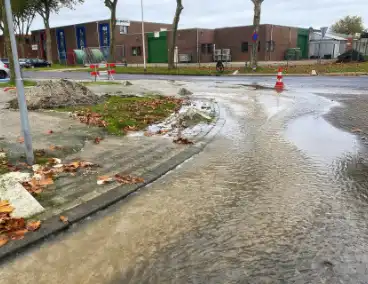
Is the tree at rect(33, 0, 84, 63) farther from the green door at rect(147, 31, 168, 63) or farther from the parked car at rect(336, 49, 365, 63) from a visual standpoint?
the parked car at rect(336, 49, 365, 63)

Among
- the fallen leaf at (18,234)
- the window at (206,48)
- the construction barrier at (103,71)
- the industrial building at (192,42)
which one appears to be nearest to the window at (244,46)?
the industrial building at (192,42)

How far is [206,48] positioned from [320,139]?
143 ft

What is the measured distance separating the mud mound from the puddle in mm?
6225

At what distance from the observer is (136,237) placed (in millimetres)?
3516

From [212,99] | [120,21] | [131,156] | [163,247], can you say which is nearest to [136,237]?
[163,247]

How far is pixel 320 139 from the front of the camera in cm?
729

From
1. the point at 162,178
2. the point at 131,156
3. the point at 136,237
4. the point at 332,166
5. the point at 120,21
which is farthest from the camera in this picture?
the point at 120,21

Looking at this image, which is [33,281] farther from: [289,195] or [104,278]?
[289,195]

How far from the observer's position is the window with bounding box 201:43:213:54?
4884cm

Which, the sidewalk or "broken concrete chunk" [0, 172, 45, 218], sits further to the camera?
the sidewalk

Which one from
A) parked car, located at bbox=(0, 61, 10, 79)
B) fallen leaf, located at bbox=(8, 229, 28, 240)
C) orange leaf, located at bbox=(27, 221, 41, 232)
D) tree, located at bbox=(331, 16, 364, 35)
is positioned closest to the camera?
fallen leaf, located at bbox=(8, 229, 28, 240)

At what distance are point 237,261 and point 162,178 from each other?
7.59ft

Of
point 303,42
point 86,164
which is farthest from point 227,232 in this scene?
point 303,42

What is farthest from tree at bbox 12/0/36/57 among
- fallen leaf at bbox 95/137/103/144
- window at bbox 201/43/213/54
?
fallen leaf at bbox 95/137/103/144
